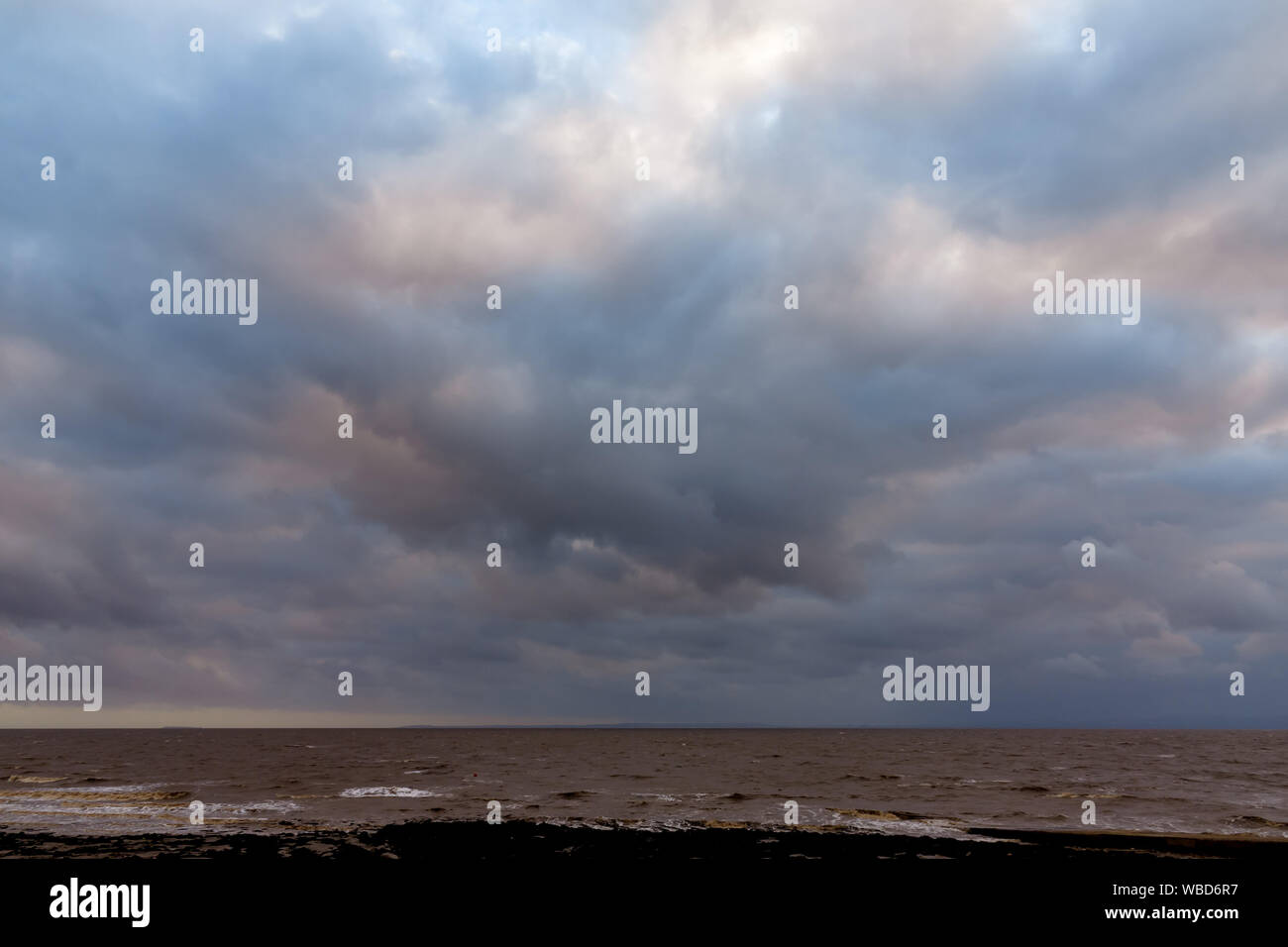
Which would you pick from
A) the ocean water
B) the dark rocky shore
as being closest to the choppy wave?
the ocean water

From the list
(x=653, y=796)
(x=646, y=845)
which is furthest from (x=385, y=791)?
(x=646, y=845)

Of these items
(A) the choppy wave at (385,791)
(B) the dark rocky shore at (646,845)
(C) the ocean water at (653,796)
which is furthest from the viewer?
(A) the choppy wave at (385,791)

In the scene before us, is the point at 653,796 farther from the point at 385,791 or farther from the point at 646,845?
the point at 646,845

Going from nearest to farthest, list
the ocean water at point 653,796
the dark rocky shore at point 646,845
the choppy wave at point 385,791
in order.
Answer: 1. the dark rocky shore at point 646,845
2. the ocean water at point 653,796
3. the choppy wave at point 385,791

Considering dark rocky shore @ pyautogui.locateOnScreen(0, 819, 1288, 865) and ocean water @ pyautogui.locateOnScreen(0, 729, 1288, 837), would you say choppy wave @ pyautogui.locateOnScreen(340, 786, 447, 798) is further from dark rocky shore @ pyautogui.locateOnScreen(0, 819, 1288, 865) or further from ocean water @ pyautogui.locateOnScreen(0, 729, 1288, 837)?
dark rocky shore @ pyautogui.locateOnScreen(0, 819, 1288, 865)

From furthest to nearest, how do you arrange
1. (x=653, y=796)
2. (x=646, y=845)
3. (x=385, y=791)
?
1. (x=385, y=791)
2. (x=653, y=796)
3. (x=646, y=845)

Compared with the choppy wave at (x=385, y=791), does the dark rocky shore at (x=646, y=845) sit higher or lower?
higher

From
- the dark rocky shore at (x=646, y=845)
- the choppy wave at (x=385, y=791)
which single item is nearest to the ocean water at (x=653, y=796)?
the choppy wave at (x=385, y=791)

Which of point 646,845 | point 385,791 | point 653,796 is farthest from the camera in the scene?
point 385,791

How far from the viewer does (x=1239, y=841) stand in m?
28.4

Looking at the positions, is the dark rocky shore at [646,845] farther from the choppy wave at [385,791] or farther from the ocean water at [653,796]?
the choppy wave at [385,791]
